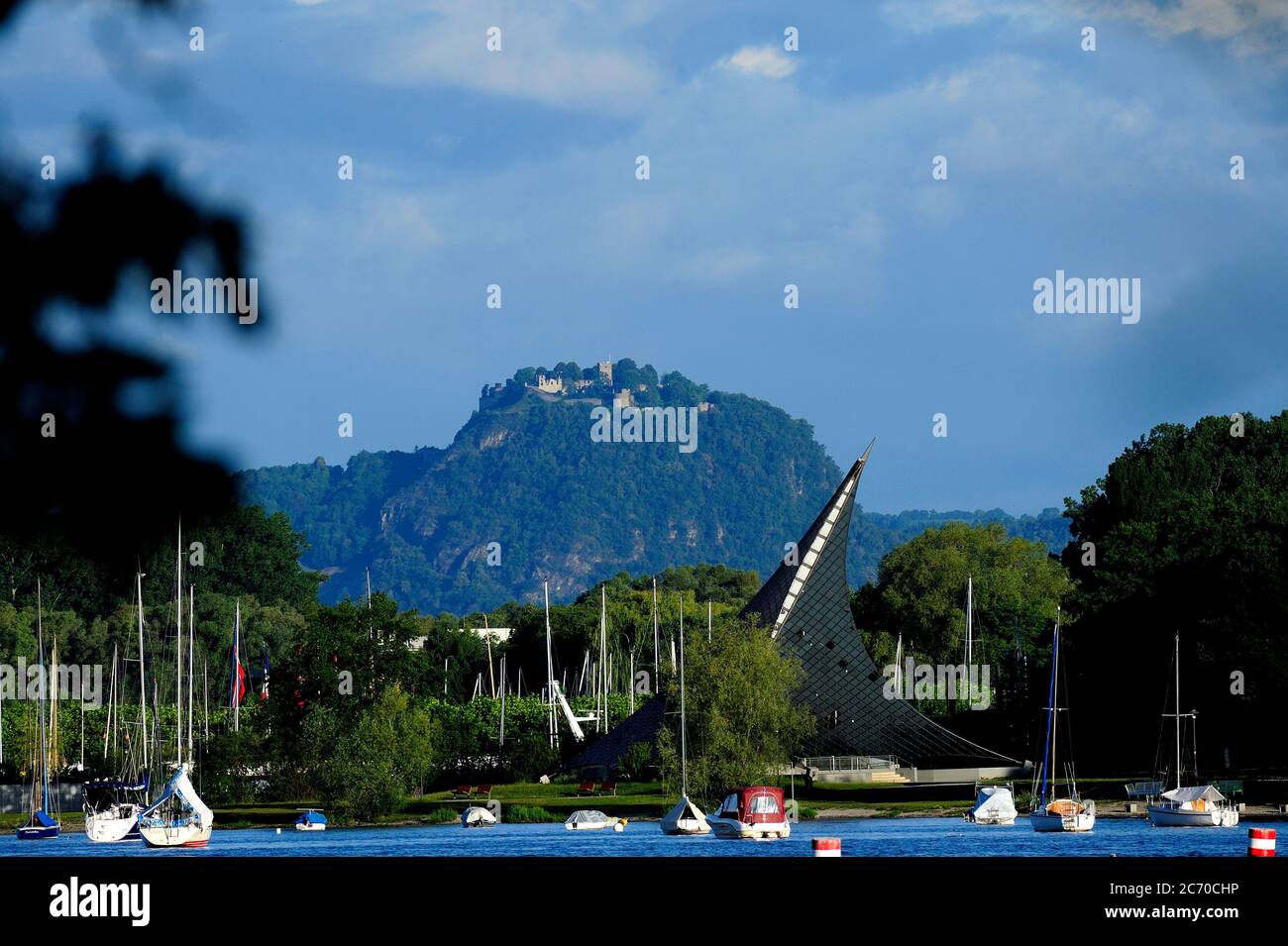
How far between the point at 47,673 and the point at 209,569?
52.5 metres

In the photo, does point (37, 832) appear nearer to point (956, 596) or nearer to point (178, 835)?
point (178, 835)

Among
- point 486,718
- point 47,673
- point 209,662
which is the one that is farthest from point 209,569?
point 486,718

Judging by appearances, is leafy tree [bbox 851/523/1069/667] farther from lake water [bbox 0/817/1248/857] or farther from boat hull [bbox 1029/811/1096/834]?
lake water [bbox 0/817/1248/857]

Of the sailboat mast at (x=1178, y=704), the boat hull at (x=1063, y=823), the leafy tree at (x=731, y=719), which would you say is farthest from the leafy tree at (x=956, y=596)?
the boat hull at (x=1063, y=823)

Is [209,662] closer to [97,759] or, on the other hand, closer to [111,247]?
[97,759]

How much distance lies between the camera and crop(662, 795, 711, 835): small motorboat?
183ft

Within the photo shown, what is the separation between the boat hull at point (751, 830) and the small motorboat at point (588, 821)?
261 inches

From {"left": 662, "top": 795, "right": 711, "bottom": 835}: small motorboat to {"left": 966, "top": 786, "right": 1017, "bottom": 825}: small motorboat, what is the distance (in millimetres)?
9624

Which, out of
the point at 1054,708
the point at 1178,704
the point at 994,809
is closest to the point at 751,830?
the point at 994,809

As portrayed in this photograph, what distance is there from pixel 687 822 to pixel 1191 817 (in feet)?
52.9

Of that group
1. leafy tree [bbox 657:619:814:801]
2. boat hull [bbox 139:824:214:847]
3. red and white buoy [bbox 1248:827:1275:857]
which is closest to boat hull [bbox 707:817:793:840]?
leafy tree [bbox 657:619:814:801]

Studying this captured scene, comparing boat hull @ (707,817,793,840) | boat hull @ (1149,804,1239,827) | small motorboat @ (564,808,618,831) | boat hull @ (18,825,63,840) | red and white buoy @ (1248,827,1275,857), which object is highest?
red and white buoy @ (1248,827,1275,857)
